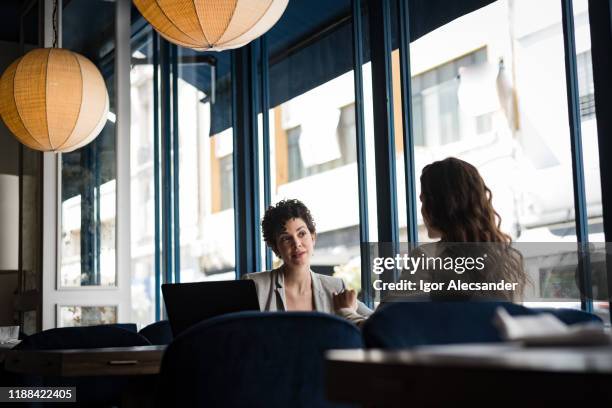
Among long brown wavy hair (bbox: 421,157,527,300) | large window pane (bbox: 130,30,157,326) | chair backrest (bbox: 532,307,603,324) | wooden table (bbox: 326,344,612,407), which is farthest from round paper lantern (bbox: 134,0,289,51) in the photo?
large window pane (bbox: 130,30,157,326)

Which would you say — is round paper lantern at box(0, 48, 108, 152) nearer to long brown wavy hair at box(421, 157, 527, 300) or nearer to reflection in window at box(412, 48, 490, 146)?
reflection in window at box(412, 48, 490, 146)

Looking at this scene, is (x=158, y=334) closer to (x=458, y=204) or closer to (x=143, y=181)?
(x=458, y=204)

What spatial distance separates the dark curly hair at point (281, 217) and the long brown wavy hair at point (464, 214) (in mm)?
1169

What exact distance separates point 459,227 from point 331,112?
215 cm

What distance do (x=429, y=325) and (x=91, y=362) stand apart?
97 cm

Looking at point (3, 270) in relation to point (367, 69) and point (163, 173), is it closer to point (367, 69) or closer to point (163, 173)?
point (163, 173)

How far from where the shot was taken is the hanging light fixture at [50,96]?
14.3 ft

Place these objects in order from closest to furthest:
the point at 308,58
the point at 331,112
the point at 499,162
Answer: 1. the point at 499,162
2. the point at 331,112
3. the point at 308,58

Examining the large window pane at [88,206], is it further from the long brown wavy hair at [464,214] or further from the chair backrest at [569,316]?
the chair backrest at [569,316]

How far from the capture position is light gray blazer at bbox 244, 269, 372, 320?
3.40 m

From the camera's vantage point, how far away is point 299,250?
11.5 feet

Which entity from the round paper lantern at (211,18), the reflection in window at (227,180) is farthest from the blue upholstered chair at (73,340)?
the reflection in window at (227,180)

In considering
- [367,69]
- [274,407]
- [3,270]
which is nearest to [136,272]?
[3,270]

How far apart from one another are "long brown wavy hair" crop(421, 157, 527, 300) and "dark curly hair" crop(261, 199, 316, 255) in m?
1.17
